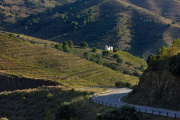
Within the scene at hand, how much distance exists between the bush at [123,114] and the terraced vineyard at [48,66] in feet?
152

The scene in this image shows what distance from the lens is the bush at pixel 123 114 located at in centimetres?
2150

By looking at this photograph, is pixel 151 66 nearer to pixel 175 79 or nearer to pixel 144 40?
pixel 175 79

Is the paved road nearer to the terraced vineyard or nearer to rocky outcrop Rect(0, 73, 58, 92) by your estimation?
rocky outcrop Rect(0, 73, 58, 92)

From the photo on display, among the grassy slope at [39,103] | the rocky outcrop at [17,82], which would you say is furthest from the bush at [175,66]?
the rocky outcrop at [17,82]

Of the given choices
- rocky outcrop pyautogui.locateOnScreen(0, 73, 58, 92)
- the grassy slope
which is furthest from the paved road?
rocky outcrop pyautogui.locateOnScreen(0, 73, 58, 92)

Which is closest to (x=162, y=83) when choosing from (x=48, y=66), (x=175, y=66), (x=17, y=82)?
(x=175, y=66)

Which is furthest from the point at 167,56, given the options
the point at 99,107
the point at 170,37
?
the point at 170,37

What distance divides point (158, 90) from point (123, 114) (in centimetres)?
782

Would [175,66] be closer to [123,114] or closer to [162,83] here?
[162,83]

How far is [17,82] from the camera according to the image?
213 feet

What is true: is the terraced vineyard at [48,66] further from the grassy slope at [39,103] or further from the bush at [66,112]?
the bush at [66,112]

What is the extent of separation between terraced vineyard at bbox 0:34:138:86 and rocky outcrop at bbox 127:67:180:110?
36152 mm

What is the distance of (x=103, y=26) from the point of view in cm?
18662

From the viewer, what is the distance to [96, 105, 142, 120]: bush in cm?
2150
